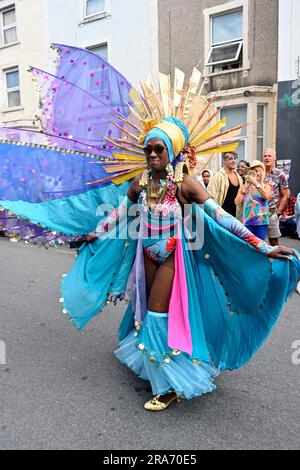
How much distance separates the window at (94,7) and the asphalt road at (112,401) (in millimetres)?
11849

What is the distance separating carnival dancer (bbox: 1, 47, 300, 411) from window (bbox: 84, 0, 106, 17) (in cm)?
1170

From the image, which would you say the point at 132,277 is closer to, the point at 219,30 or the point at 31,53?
the point at 219,30

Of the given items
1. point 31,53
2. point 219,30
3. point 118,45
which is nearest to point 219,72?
point 219,30

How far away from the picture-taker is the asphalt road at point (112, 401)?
227 cm

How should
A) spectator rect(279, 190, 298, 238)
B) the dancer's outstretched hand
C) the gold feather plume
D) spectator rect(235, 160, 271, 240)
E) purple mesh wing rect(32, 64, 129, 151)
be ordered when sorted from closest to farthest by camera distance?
the dancer's outstretched hand, the gold feather plume, purple mesh wing rect(32, 64, 129, 151), spectator rect(235, 160, 271, 240), spectator rect(279, 190, 298, 238)

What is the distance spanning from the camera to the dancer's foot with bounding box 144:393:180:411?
2.54m

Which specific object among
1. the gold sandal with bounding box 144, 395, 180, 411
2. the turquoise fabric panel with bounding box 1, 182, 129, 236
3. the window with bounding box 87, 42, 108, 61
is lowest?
the gold sandal with bounding box 144, 395, 180, 411

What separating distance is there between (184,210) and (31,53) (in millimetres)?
14065

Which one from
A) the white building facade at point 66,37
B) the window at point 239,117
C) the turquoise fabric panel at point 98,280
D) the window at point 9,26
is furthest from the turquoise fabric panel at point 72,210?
the window at point 9,26

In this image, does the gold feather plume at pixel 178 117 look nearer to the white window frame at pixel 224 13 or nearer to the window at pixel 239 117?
the window at pixel 239 117

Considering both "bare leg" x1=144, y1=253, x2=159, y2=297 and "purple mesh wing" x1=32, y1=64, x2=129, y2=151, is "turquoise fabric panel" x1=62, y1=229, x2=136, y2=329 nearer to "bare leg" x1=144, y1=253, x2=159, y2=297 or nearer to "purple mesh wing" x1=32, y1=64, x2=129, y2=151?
"bare leg" x1=144, y1=253, x2=159, y2=297

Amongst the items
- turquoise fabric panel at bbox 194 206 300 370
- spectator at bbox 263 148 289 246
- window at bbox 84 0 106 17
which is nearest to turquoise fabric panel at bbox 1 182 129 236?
turquoise fabric panel at bbox 194 206 300 370

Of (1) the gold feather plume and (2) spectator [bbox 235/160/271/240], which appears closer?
(1) the gold feather plume

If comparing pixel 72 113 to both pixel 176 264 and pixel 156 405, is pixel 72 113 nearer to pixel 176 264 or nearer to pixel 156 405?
pixel 176 264
